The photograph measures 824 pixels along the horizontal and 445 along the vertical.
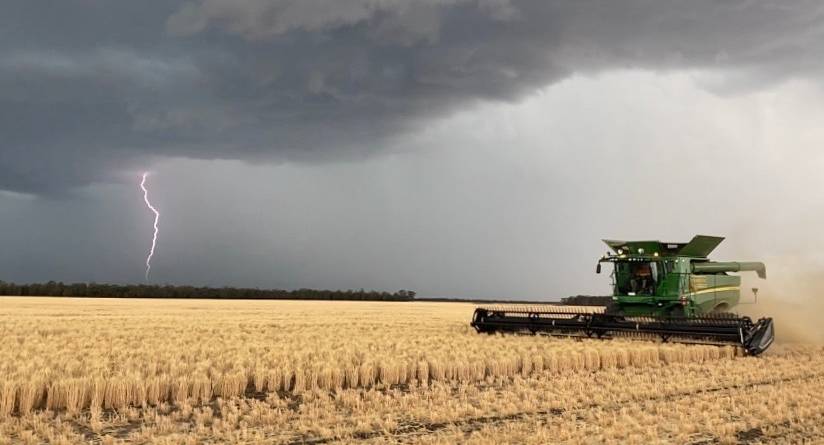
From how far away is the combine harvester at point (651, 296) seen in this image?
19.0 m

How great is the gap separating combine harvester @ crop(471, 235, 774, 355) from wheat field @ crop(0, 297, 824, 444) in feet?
11.1

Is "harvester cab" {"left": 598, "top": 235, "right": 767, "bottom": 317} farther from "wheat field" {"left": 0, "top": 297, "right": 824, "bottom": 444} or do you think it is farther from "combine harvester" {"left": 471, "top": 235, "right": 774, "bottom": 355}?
"wheat field" {"left": 0, "top": 297, "right": 824, "bottom": 444}

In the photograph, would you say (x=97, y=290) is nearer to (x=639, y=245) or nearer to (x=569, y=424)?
(x=639, y=245)

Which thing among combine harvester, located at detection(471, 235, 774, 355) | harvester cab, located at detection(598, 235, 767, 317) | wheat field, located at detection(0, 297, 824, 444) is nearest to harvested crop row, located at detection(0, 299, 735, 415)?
wheat field, located at detection(0, 297, 824, 444)

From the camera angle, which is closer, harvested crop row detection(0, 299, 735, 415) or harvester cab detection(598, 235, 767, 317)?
harvested crop row detection(0, 299, 735, 415)

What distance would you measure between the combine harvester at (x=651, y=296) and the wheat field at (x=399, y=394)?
11.1ft

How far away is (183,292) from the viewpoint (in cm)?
9100

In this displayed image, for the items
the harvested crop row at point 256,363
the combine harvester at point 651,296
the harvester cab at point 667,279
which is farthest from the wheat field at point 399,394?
the harvester cab at point 667,279

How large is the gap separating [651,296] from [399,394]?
1201 cm

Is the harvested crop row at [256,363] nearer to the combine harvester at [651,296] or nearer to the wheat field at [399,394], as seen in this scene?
the wheat field at [399,394]

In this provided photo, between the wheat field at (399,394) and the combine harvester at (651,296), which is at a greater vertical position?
the combine harvester at (651,296)

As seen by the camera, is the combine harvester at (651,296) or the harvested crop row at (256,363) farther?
the combine harvester at (651,296)

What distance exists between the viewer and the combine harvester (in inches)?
747

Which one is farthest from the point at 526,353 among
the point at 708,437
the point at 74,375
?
the point at 74,375
